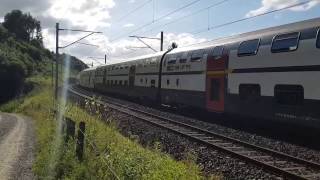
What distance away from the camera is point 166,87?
28094mm

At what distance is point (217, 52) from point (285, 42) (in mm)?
5068

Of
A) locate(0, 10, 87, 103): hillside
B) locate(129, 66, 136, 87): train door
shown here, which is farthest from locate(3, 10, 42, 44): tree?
locate(129, 66, 136, 87): train door

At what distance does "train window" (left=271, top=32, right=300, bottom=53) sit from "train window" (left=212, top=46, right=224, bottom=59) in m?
3.94

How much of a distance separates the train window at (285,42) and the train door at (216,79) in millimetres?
3443

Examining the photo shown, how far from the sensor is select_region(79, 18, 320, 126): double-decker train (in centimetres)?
1512

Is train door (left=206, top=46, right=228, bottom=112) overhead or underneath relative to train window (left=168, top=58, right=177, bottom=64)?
underneath

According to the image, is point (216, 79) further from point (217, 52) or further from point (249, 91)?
point (249, 91)

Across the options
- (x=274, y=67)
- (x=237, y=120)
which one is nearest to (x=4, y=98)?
(x=237, y=120)

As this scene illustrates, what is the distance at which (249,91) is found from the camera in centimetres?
1842

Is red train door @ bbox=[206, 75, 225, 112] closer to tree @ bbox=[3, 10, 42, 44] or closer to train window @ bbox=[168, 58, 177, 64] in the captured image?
train window @ bbox=[168, 58, 177, 64]

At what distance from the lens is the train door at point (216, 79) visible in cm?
2042

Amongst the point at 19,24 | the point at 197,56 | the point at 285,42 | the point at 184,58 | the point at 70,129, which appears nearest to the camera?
the point at 70,129

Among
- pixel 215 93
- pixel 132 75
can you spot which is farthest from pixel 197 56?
pixel 132 75

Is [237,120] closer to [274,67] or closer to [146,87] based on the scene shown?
[274,67]
